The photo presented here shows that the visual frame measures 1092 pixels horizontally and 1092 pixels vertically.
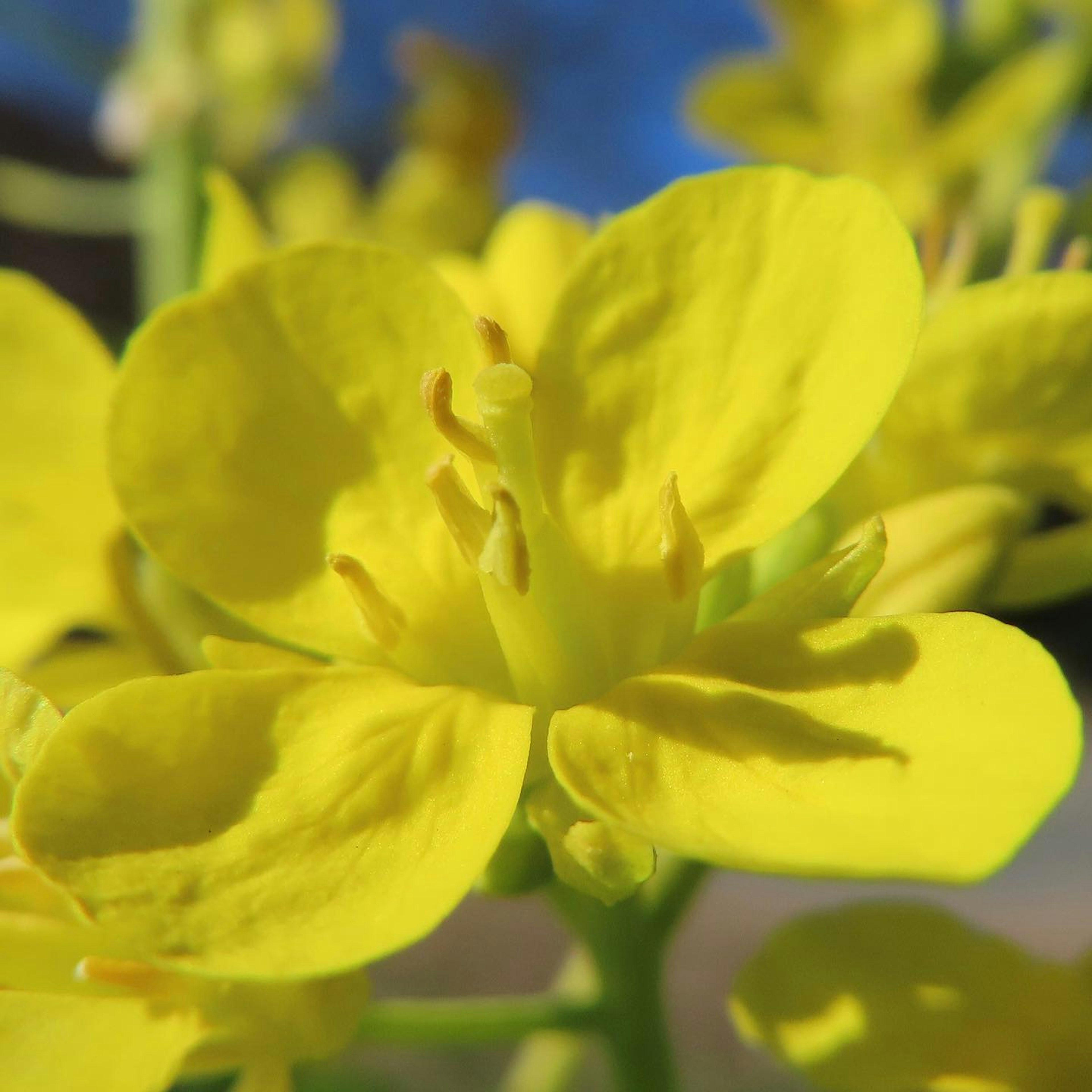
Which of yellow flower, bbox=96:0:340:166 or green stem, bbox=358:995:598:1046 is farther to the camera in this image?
yellow flower, bbox=96:0:340:166

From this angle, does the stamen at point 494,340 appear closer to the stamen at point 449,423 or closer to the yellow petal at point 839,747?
the stamen at point 449,423

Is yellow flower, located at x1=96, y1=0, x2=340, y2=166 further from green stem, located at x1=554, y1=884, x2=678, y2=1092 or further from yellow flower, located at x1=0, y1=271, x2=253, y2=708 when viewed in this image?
green stem, located at x1=554, y1=884, x2=678, y2=1092

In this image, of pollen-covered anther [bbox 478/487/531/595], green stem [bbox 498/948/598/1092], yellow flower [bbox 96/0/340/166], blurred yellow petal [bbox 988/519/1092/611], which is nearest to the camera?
pollen-covered anther [bbox 478/487/531/595]

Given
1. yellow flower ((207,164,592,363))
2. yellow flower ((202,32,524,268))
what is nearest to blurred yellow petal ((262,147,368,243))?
yellow flower ((202,32,524,268))

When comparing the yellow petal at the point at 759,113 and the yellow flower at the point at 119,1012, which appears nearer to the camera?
the yellow flower at the point at 119,1012

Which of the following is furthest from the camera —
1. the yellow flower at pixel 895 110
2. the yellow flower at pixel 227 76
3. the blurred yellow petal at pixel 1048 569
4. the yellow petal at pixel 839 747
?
the yellow flower at pixel 227 76

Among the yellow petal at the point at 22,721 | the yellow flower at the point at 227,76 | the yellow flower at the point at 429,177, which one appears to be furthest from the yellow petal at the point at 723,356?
the yellow flower at the point at 429,177

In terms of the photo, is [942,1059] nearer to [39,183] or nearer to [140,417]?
[140,417]
